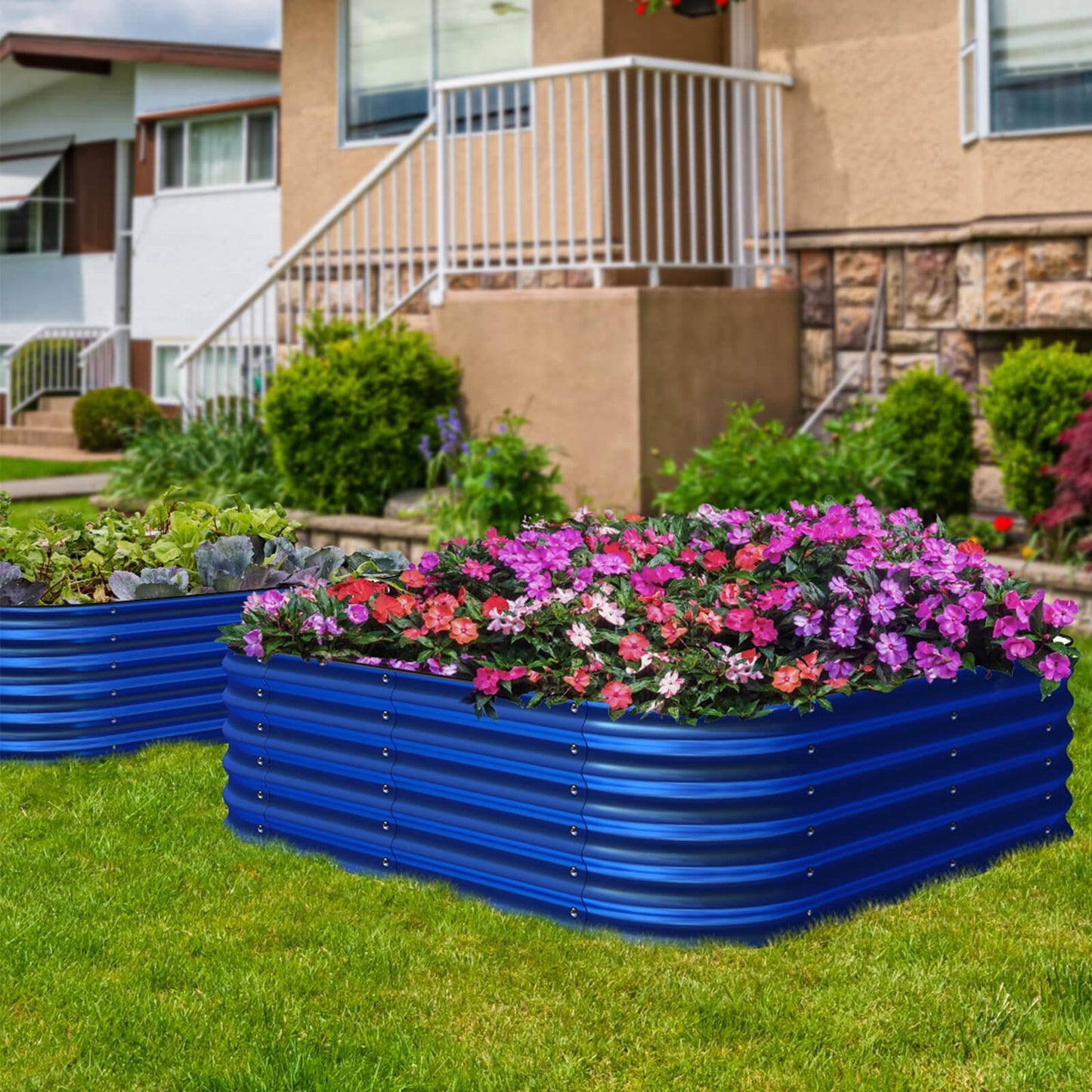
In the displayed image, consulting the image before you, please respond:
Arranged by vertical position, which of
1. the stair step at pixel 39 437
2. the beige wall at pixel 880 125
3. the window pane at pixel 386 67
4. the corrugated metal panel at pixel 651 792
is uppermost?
the window pane at pixel 386 67

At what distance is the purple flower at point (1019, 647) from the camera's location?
4.62 meters

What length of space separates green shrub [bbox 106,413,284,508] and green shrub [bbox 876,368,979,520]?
4.30 metres

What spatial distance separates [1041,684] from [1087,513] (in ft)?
14.0

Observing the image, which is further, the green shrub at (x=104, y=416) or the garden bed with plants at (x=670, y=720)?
the green shrub at (x=104, y=416)

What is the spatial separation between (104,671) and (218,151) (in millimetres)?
18558

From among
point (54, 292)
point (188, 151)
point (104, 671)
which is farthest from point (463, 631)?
point (54, 292)

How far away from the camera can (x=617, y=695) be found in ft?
13.8

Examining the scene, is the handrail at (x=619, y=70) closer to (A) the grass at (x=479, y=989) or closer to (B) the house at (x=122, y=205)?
(A) the grass at (x=479, y=989)

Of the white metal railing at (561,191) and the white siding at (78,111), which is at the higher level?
the white siding at (78,111)

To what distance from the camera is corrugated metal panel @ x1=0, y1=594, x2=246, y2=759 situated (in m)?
5.87

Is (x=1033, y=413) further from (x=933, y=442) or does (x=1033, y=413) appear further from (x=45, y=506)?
(x=45, y=506)

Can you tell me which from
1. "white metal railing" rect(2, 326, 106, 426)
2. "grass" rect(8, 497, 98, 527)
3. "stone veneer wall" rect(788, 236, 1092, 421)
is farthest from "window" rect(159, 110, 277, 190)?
"stone veneer wall" rect(788, 236, 1092, 421)

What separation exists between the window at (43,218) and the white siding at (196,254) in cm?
220

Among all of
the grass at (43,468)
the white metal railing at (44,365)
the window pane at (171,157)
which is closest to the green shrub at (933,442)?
the grass at (43,468)
